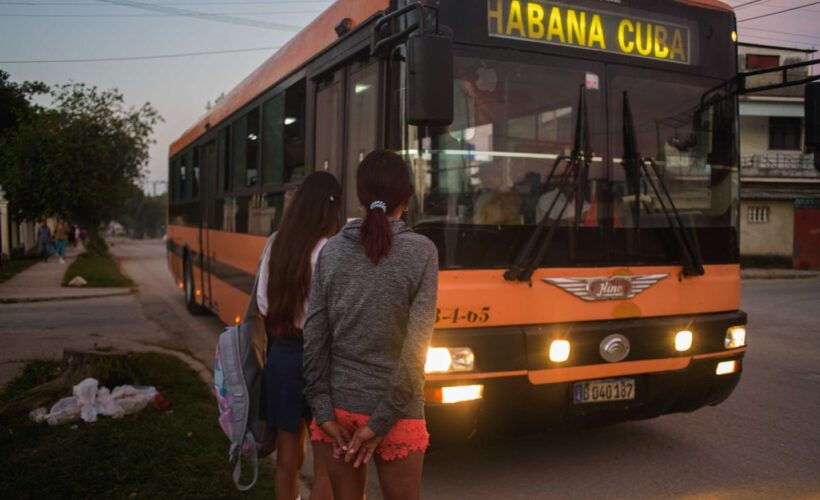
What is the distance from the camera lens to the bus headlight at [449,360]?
4184 millimetres

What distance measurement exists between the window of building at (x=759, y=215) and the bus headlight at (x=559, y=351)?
29.8m

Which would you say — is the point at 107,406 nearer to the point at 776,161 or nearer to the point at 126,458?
the point at 126,458

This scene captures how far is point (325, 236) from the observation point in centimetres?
338

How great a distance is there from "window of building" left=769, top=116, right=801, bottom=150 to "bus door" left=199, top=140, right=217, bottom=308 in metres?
28.3

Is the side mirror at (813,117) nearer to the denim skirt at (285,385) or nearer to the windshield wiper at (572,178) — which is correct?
the windshield wiper at (572,178)

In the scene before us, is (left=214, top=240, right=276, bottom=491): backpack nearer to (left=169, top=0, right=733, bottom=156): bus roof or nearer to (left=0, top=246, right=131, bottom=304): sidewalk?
(left=169, top=0, right=733, bottom=156): bus roof

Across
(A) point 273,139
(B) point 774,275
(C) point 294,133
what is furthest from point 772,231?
(C) point 294,133

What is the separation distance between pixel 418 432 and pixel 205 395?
15.2ft

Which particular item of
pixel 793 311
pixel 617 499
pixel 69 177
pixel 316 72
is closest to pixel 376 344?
pixel 617 499

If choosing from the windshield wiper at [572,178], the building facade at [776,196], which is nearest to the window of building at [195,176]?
the windshield wiper at [572,178]

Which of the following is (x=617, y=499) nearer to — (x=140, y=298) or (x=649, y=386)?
(x=649, y=386)

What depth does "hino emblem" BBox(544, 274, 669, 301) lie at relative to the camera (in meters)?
4.55

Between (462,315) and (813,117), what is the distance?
269 centimetres

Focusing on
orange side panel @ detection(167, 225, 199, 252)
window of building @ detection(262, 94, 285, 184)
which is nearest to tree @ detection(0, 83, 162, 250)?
orange side panel @ detection(167, 225, 199, 252)
